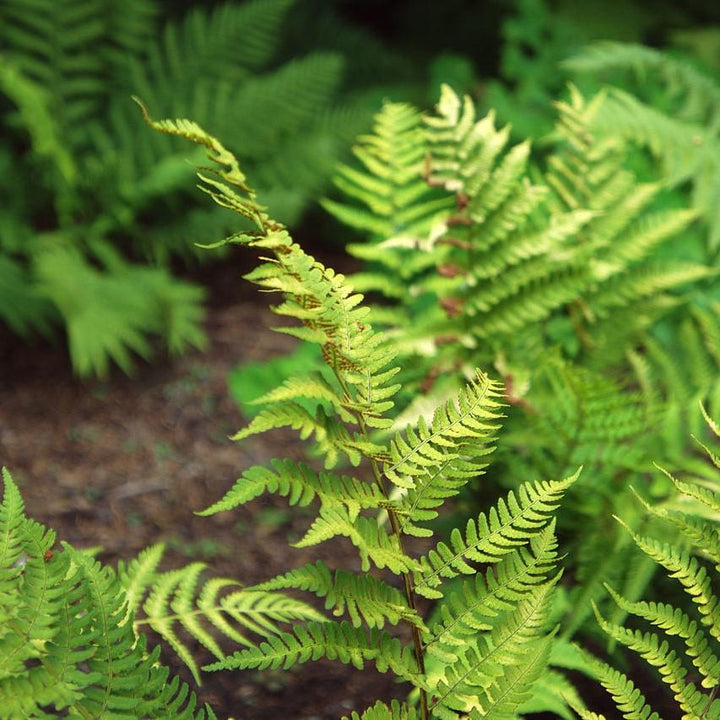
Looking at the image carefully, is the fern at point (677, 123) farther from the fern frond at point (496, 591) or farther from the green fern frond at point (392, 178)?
the fern frond at point (496, 591)

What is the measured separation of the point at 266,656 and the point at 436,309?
1.05 meters

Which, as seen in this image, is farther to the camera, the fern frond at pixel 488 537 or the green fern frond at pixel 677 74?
the green fern frond at pixel 677 74

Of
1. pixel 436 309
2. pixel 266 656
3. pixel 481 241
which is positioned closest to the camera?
pixel 266 656

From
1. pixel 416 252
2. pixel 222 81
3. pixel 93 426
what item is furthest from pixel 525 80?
pixel 93 426

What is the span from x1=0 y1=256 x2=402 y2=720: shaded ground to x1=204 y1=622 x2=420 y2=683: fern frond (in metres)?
0.52

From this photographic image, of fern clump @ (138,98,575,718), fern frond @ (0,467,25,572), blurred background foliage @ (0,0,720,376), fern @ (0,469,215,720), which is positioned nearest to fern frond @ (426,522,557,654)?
fern clump @ (138,98,575,718)

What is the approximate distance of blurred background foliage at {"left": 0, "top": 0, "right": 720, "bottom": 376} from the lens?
2826 mm

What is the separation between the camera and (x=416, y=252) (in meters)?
2.16

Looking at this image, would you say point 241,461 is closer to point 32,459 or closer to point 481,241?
point 32,459

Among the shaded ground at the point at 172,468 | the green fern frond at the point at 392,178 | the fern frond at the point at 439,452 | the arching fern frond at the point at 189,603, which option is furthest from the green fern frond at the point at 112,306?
the fern frond at the point at 439,452

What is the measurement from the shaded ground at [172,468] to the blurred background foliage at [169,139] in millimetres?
125

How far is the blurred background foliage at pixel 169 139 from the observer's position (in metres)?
2.83

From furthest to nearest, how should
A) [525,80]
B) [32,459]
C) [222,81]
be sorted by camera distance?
[222,81] < [525,80] < [32,459]

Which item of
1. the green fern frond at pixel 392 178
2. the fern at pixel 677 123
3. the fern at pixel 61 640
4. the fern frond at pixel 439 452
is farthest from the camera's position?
the fern at pixel 677 123
